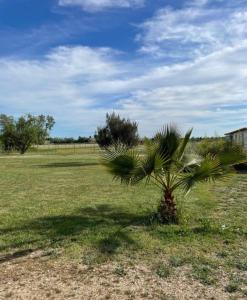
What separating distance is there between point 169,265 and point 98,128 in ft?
88.6

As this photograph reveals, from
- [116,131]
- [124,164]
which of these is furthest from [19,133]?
Answer: [124,164]

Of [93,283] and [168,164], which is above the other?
[168,164]

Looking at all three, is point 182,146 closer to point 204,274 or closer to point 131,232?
point 131,232

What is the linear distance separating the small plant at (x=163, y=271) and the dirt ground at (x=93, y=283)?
0.22ft

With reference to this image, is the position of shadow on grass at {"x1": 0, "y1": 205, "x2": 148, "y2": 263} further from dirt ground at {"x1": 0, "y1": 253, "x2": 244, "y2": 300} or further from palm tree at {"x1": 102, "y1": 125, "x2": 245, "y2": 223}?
palm tree at {"x1": 102, "y1": 125, "x2": 245, "y2": 223}

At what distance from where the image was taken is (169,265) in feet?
15.8

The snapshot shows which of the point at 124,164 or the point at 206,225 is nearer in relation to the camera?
the point at 206,225

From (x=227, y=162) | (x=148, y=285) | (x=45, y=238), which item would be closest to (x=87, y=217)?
(x=45, y=238)

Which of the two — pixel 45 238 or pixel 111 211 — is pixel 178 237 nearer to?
pixel 45 238

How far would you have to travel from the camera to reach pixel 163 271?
458 cm

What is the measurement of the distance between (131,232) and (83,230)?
2.92 feet

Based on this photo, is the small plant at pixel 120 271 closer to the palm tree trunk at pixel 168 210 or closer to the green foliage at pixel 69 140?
the palm tree trunk at pixel 168 210

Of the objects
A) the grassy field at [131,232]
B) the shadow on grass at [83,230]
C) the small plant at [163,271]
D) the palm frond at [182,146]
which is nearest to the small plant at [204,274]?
the grassy field at [131,232]

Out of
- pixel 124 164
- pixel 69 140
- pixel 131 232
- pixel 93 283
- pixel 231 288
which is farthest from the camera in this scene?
pixel 69 140
